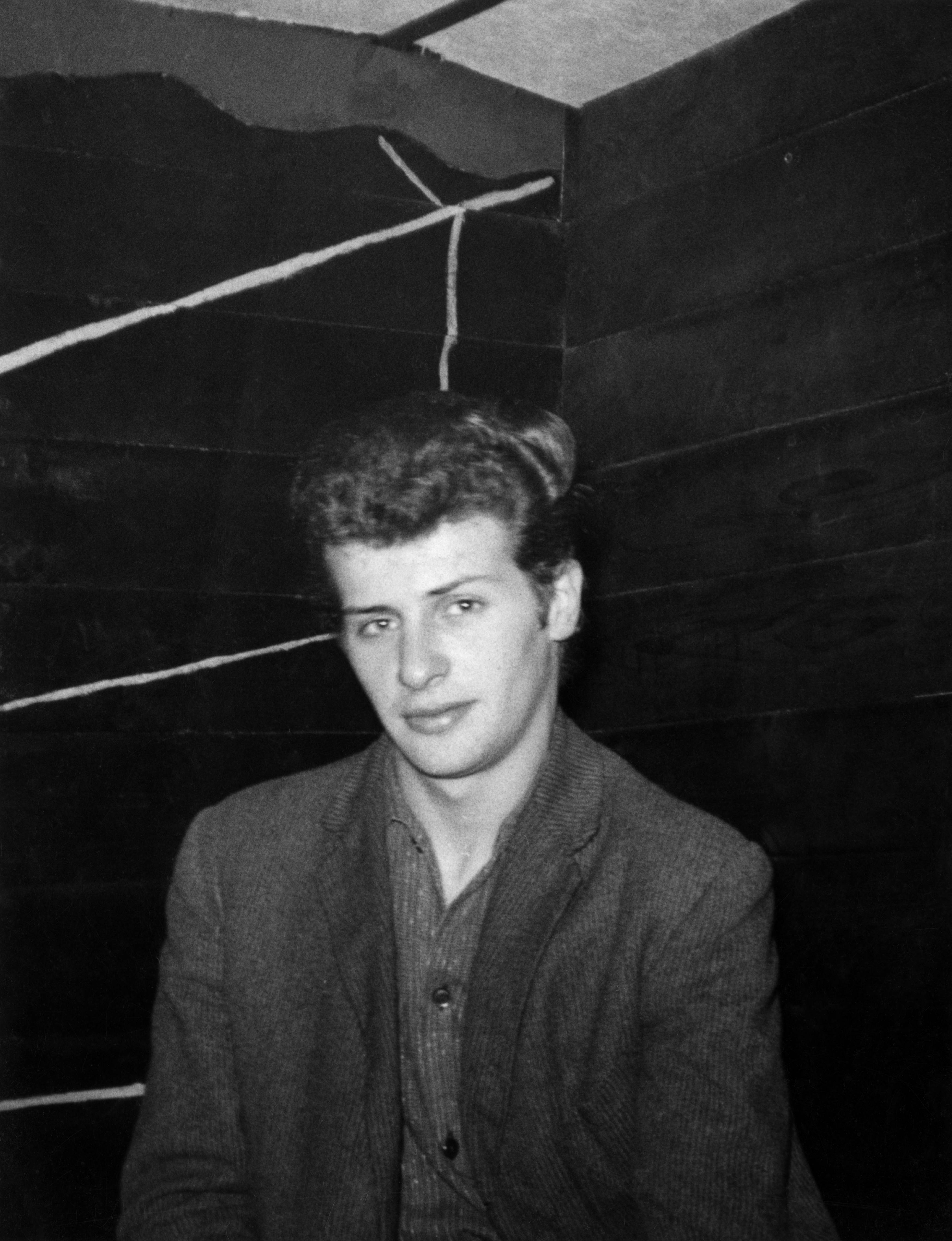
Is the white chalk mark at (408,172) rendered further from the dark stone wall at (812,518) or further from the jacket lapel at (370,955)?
the jacket lapel at (370,955)

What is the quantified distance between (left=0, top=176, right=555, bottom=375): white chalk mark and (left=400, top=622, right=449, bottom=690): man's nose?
975mm

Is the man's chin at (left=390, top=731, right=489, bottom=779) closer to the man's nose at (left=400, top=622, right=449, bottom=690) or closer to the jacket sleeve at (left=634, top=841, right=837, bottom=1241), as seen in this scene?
the man's nose at (left=400, top=622, right=449, bottom=690)

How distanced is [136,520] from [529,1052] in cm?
110

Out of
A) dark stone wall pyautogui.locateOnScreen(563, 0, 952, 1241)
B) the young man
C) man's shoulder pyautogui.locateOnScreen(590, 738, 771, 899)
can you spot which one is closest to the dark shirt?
the young man

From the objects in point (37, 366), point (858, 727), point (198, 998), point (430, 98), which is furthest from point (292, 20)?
point (198, 998)

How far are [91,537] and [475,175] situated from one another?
2.81 ft

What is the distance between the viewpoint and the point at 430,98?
2.50m

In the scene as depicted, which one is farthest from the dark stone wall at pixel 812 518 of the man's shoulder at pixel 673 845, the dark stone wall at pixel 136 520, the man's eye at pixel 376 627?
the man's eye at pixel 376 627

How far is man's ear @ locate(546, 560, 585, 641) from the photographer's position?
62.8 inches

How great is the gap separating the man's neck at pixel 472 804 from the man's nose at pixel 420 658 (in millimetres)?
151

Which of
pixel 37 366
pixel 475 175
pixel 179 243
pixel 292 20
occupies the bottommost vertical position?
pixel 37 366

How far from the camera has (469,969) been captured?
1.56 m

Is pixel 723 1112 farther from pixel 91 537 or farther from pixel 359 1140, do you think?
pixel 91 537

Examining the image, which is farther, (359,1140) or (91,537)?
(91,537)
